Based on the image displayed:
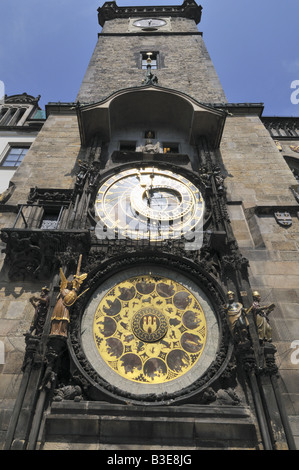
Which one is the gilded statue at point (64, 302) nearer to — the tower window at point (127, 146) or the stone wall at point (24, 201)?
the stone wall at point (24, 201)

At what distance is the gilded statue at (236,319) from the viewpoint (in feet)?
20.2

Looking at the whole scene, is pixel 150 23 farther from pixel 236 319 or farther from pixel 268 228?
pixel 236 319

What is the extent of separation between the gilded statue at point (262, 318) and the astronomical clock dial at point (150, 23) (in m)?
20.5

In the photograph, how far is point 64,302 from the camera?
654cm

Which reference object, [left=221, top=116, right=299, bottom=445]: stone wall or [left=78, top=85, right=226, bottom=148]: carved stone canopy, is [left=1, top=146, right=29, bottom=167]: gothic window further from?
[left=221, top=116, right=299, bottom=445]: stone wall

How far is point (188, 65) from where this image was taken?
17172 millimetres

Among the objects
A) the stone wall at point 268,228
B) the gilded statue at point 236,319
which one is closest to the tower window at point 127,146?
the stone wall at point 268,228

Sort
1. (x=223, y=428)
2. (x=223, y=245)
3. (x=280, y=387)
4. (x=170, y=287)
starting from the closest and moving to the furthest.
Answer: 1. (x=223, y=428)
2. (x=280, y=387)
3. (x=170, y=287)
4. (x=223, y=245)

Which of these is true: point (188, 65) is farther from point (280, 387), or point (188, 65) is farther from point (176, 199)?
point (280, 387)

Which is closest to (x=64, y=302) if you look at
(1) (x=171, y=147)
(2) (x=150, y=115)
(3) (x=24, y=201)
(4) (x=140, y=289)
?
(4) (x=140, y=289)

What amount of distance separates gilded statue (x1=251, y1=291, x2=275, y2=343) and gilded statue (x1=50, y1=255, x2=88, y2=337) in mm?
3436

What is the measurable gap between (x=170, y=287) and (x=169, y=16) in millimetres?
21962

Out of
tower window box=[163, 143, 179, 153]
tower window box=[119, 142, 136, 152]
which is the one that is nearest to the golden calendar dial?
tower window box=[163, 143, 179, 153]
